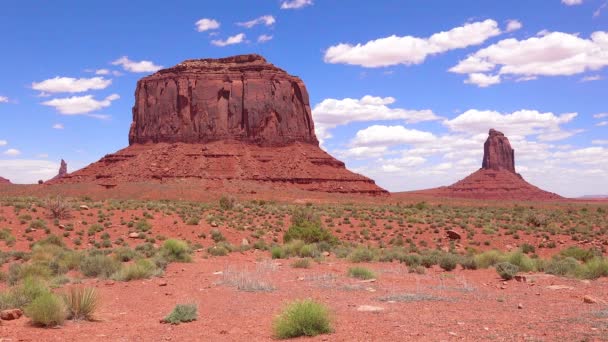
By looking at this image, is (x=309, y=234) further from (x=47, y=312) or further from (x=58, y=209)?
(x=47, y=312)

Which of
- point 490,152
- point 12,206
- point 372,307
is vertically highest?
point 490,152

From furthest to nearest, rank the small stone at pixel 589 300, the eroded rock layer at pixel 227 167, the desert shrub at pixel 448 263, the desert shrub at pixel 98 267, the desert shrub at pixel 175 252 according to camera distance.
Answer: the eroded rock layer at pixel 227 167
the desert shrub at pixel 175 252
the desert shrub at pixel 448 263
the desert shrub at pixel 98 267
the small stone at pixel 589 300

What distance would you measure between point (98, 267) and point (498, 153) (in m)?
142

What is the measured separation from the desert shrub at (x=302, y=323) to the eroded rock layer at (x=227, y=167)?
6714cm

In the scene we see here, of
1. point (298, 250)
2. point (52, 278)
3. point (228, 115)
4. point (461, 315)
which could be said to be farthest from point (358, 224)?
point (228, 115)

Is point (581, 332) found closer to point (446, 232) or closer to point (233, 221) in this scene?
point (446, 232)

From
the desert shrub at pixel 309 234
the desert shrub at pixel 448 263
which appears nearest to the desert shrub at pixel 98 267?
the desert shrub at pixel 448 263

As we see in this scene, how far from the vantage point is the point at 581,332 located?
7.05 meters

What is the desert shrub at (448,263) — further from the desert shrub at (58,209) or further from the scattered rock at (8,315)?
the desert shrub at (58,209)

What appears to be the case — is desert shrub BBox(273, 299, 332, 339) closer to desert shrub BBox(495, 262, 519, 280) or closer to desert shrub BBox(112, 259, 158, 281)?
desert shrub BBox(112, 259, 158, 281)

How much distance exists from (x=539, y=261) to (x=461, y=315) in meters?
9.21

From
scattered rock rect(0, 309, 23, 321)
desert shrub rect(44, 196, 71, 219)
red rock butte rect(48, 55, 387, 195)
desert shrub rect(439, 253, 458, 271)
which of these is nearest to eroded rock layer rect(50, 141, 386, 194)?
red rock butte rect(48, 55, 387, 195)

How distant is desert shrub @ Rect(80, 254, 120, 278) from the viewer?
Answer: 1452 centimetres

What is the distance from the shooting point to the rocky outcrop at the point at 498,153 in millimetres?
143500
